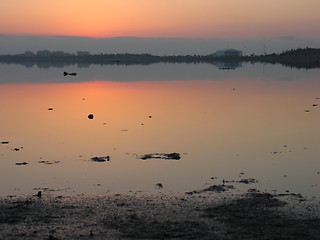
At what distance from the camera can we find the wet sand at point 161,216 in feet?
33.5

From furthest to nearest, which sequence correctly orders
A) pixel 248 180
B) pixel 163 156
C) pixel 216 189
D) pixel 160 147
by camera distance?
pixel 160 147, pixel 163 156, pixel 248 180, pixel 216 189

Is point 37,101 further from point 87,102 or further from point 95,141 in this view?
point 95,141

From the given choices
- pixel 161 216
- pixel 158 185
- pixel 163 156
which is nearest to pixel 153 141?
pixel 163 156

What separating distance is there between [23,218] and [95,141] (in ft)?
34.6

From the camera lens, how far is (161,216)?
37.5 ft

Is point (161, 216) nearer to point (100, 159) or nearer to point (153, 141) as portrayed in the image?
point (100, 159)

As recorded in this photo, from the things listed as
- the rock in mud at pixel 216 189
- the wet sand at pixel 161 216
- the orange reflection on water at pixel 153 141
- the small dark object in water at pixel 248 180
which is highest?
the wet sand at pixel 161 216

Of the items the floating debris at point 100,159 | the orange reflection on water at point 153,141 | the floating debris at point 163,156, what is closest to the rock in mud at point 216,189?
the orange reflection on water at point 153,141

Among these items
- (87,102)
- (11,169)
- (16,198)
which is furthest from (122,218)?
(87,102)

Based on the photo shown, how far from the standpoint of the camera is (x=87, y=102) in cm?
4200

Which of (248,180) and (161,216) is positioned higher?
(161,216)

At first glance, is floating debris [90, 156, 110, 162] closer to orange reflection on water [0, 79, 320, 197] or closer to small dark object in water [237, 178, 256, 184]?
orange reflection on water [0, 79, 320, 197]

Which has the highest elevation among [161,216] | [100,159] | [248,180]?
[161,216]

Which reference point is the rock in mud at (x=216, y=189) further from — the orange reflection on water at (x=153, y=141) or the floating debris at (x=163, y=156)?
the floating debris at (x=163, y=156)
